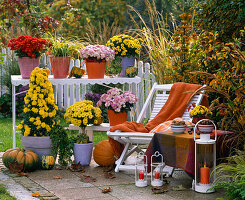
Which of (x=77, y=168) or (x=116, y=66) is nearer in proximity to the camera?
(x=77, y=168)

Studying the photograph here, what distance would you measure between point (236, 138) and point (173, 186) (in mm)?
823

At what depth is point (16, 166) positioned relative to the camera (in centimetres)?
557

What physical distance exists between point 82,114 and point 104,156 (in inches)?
24.7

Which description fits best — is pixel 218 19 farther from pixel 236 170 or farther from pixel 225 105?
pixel 236 170

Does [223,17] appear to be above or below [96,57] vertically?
above

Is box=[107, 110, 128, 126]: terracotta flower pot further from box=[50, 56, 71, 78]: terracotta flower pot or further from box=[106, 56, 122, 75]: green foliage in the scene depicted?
box=[50, 56, 71, 78]: terracotta flower pot

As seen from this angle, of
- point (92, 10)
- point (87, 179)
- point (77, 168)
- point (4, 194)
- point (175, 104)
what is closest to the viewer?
point (4, 194)

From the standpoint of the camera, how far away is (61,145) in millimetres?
5891

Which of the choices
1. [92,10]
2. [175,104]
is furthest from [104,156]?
[92,10]

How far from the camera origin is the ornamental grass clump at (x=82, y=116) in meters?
6.05

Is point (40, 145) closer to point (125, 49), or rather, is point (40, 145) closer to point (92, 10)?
point (125, 49)

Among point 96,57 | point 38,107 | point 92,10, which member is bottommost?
point 38,107

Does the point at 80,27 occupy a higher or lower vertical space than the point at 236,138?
higher

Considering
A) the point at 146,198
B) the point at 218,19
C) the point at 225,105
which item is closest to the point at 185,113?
the point at 225,105
